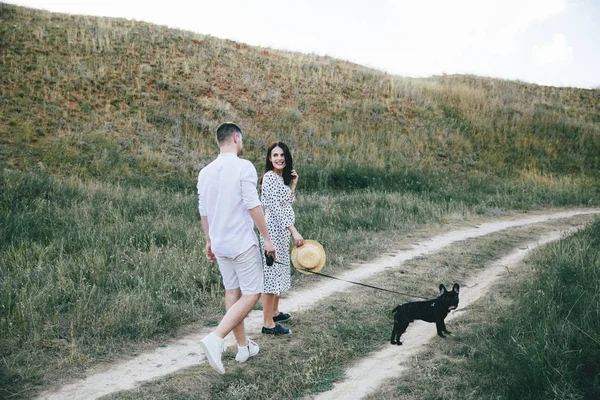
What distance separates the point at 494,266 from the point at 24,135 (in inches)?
687

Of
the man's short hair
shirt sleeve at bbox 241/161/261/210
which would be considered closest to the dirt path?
shirt sleeve at bbox 241/161/261/210

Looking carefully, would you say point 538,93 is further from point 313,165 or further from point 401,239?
point 401,239

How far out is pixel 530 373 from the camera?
12.5 ft

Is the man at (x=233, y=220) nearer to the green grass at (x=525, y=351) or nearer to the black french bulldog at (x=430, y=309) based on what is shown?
the green grass at (x=525, y=351)

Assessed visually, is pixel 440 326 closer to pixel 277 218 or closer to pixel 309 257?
pixel 309 257

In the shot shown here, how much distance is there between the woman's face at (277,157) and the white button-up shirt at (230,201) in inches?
41.5

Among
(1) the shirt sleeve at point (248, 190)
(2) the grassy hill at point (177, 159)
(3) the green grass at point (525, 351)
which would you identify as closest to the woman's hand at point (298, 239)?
(1) the shirt sleeve at point (248, 190)

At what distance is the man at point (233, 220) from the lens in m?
4.22

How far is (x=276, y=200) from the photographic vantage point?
17.7 feet

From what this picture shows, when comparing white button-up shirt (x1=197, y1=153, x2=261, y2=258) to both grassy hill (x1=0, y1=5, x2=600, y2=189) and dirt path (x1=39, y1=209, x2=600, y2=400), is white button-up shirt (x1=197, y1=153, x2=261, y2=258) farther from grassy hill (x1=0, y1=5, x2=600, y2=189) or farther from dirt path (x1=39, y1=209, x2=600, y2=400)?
grassy hill (x1=0, y1=5, x2=600, y2=189)

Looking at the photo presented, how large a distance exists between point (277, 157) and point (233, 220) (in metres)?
1.29

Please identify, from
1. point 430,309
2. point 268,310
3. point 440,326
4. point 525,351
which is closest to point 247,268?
point 268,310

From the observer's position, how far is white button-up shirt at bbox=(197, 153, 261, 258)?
4219 millimetres

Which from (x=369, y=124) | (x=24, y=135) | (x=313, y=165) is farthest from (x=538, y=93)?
(x=24, y=135)
